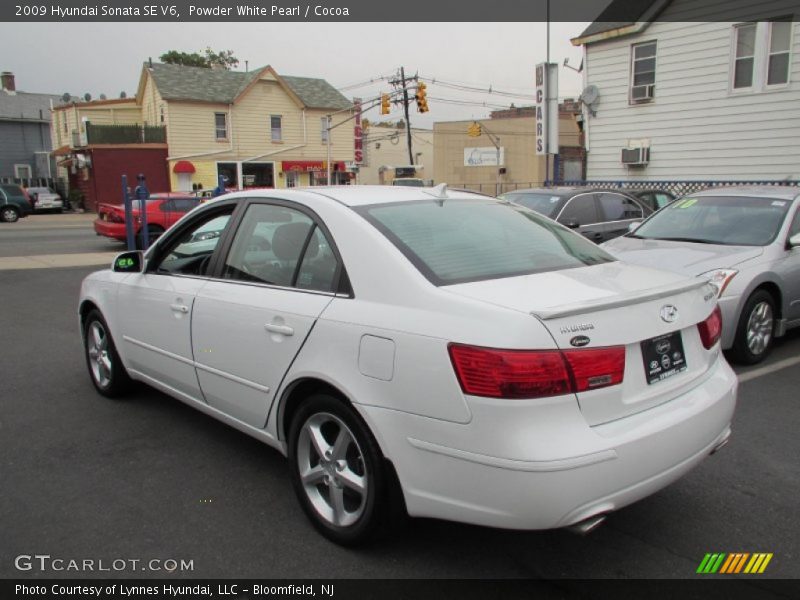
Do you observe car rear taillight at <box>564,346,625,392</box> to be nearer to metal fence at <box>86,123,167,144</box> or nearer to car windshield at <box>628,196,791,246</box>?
car windshield at <box>628,196,791,246</box>

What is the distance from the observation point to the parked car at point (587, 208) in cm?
1001

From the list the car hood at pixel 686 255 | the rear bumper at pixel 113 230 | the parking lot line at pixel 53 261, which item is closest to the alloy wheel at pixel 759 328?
the car hood at pixel 686 255

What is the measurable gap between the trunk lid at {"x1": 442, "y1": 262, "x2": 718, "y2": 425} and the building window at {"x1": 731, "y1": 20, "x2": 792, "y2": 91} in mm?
13612

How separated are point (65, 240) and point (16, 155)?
114 feet

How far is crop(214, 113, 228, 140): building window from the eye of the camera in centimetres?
3825

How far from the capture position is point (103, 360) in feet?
17.1

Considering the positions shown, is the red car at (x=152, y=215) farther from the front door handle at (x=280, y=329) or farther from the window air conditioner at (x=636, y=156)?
the front door handle at (x=280, y=329)

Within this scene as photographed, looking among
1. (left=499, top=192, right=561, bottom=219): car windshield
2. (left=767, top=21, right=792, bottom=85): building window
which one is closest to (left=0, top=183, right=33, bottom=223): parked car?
(left=499, top=192, right=561, bottom=219): car windshield

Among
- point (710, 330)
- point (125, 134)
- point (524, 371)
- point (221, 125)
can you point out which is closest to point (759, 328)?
point (710, 330)

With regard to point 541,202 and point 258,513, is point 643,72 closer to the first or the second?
point 541,202

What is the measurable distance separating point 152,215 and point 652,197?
11.7 metres

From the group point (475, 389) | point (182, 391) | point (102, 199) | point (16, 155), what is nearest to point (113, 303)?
point (182, 391)

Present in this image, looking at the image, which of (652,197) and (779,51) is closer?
(652,197)

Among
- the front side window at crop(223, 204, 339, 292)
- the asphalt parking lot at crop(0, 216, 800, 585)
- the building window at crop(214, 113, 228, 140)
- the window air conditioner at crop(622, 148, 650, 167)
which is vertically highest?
the building window at crop(214, 113, 228, 140)
